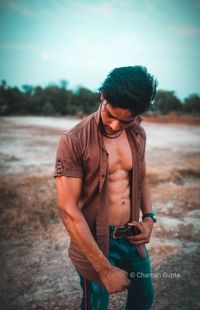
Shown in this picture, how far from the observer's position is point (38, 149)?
9.40 metres

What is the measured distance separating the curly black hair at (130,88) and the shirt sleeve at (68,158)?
0.34m

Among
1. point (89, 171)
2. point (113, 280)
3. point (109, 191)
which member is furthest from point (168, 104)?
point (113, 280)

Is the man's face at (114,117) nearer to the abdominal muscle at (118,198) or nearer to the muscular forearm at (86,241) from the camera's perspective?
the abdominal muscle at (118,198)

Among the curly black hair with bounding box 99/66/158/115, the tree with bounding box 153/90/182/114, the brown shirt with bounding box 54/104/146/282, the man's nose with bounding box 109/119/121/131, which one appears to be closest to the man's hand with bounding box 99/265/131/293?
the brown shirt with bounding box 54/104/146/282

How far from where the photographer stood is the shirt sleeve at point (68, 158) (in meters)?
1.54

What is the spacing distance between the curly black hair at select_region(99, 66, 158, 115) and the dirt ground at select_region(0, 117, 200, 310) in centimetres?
212

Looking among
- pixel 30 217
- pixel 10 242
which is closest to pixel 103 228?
pixel 10 242

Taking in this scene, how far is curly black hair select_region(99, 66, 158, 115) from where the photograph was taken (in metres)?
1.57

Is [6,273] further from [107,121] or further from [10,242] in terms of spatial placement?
[107,121]

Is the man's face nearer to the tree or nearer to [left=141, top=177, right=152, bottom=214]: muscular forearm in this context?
[left=141, top=177, right=152, bottom=214]: muscular forearm

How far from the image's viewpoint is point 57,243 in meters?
3.79

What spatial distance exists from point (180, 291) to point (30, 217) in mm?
2507

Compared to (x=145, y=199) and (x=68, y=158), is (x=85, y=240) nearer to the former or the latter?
(x=68, y=158)

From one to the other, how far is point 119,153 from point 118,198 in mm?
327
